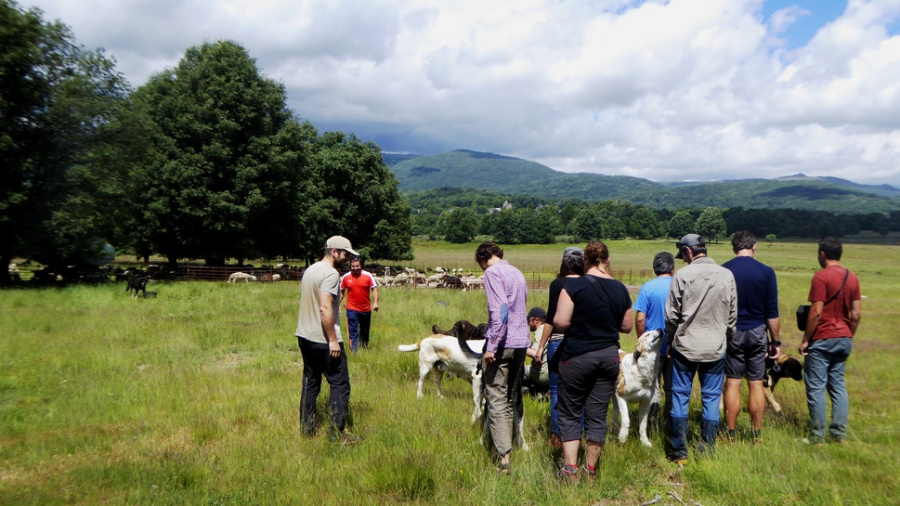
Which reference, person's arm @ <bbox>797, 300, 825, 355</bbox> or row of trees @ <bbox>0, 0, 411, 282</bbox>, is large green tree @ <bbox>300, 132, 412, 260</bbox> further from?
person's arm @ <bbox>797, 300, 825, 355</bbox>

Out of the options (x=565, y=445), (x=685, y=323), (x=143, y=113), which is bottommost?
(x=565, y=445)

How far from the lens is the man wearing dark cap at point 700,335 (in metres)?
4.66

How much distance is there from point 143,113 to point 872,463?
27.9 m

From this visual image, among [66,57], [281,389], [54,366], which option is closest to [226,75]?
[66,57]

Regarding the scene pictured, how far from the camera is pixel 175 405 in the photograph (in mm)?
6301

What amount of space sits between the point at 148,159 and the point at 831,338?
27702 mm

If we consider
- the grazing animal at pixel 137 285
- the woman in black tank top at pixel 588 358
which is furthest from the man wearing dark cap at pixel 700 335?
the grazing animal at pixel 137 285

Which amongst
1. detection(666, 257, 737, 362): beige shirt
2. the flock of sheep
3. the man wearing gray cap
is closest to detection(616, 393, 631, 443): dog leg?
detection(666, 257, 737, 362): beige shirt

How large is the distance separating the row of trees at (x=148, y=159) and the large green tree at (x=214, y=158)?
0.22ft

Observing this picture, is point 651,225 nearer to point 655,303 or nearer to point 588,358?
point 655,303

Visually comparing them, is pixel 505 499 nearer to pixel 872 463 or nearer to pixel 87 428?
pixel 872 463

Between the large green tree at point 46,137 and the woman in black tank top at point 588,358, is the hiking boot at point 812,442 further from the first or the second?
the large green tree at point 46,137

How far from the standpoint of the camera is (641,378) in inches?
198

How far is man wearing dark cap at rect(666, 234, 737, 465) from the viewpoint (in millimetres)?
4664
